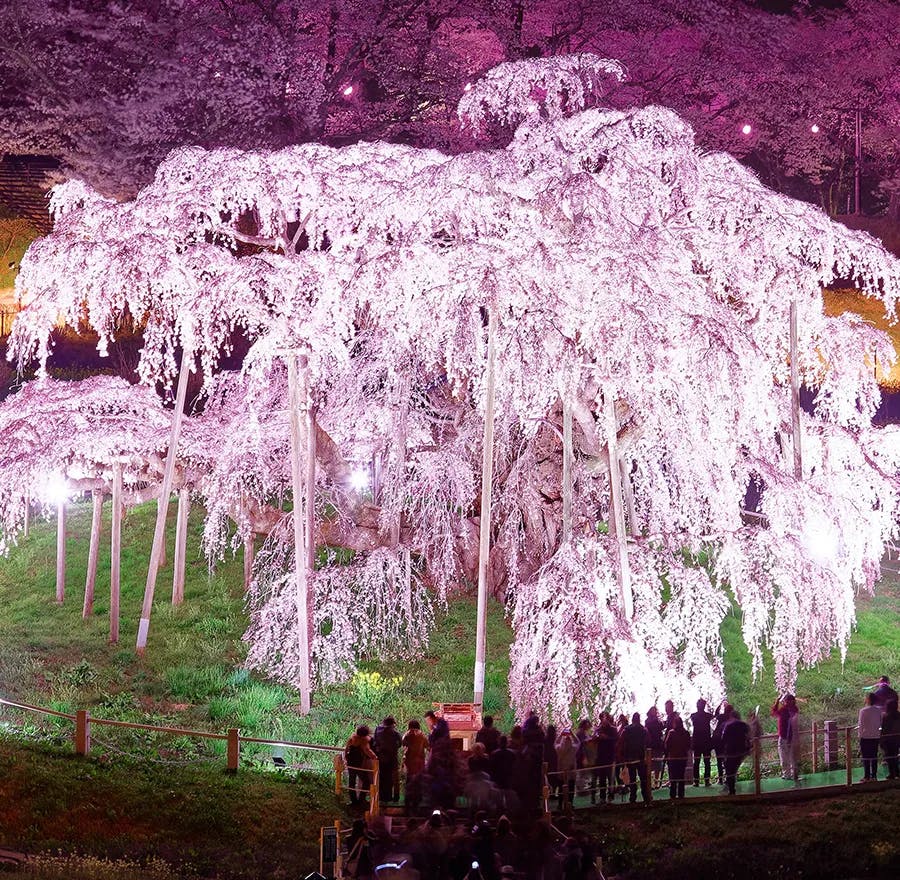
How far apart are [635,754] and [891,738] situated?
9.69ft

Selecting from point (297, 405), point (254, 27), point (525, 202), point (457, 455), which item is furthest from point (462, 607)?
point (254, 27)

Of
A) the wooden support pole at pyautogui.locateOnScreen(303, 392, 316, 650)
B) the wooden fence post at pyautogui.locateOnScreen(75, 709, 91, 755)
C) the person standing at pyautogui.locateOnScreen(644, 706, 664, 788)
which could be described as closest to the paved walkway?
the person standing at pyautogui.locateOnScreen(644, 706, 664, 788)

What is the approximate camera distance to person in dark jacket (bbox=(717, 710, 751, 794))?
1595 cm

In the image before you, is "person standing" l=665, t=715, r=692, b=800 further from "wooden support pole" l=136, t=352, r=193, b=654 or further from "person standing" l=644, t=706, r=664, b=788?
"wooden support pole" l=136, t=352, r=193, b=654

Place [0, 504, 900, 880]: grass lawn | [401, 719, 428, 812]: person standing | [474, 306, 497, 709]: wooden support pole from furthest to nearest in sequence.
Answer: [474, 306, 497, 709]: wooden support pole → [401, 719, 428, 812]: person standing → [0, 504, 900, 880]: grass lawn

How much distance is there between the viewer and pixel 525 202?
20500 millimetres

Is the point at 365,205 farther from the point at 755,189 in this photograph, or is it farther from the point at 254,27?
the point at 254,27

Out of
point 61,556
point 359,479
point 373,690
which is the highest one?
point 359,479

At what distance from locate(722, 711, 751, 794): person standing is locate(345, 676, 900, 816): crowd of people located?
0.01 meters

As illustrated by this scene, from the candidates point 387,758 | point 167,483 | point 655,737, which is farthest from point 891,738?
point 167,483

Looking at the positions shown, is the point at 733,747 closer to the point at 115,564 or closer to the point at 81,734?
the point at 81,734

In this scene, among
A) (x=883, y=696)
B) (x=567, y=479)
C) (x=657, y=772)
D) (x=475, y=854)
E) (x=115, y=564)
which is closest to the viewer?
(x=475, y=854)

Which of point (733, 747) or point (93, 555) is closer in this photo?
point (733, 747)

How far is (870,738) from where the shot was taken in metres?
16.0
